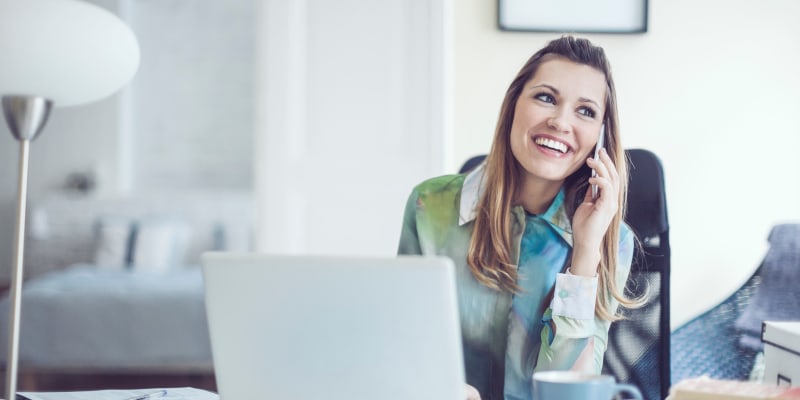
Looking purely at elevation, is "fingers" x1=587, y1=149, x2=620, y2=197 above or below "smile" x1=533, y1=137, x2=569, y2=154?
below

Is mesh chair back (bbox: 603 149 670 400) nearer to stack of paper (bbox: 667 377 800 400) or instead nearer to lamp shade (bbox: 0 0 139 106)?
stack of paper (bbox: 667 377 800 400)

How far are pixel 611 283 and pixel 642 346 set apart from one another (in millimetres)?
183

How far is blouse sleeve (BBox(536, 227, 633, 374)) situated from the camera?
4.67 ft

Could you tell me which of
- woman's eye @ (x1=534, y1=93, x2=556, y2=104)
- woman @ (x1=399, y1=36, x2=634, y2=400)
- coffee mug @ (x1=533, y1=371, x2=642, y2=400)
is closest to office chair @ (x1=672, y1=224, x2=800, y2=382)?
woman @ (x1=399, y1=36, x2=634, y2=400)

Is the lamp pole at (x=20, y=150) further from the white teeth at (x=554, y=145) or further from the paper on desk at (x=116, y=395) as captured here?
the white teeth at (x=554, y=145)

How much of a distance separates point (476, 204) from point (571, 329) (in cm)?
29

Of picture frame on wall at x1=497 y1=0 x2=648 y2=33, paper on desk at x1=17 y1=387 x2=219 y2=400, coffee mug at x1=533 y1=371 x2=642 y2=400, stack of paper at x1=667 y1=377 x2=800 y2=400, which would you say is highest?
picture frame on wall at x1=497 y1=0 x2=648 y2=33

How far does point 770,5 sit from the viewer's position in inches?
90.5

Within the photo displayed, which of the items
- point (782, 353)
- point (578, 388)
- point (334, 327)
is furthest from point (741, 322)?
point (334, 327)

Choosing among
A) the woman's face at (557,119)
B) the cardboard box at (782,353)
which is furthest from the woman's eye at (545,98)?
the cardboard box at (782,353)

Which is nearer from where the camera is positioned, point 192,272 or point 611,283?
point 611,283

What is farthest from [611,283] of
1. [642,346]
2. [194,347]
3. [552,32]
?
[194,347]

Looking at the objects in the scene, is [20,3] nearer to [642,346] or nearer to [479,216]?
[479,216]

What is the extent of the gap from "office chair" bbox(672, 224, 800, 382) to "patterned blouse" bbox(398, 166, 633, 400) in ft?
1.74
